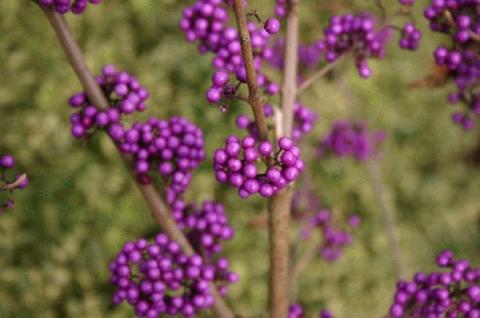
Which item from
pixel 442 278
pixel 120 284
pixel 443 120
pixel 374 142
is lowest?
pixel 443 120

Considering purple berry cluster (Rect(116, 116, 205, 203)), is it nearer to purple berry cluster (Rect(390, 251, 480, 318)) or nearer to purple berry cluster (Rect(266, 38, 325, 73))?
purple berry cluster (Rect(390, 251, 480, 318))

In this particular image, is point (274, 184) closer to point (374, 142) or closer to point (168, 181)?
point (168, 181)

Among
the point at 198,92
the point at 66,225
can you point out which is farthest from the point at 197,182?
the point at 66,225

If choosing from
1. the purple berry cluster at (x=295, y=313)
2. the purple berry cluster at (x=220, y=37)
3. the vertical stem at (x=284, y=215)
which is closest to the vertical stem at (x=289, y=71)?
the vertical stem at (x=284, y=215)

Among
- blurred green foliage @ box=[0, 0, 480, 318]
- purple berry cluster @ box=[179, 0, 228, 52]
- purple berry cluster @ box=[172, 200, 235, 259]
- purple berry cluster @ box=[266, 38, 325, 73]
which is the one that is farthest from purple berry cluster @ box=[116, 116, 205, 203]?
purple berry cluster @ box=[266, 38, 325, 73]

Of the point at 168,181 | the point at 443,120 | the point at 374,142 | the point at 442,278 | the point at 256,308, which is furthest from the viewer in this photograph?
the point at 443,120

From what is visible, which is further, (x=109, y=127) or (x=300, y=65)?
(x=300, y=65)

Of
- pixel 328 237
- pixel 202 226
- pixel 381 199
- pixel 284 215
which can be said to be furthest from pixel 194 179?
pixel 284 215
